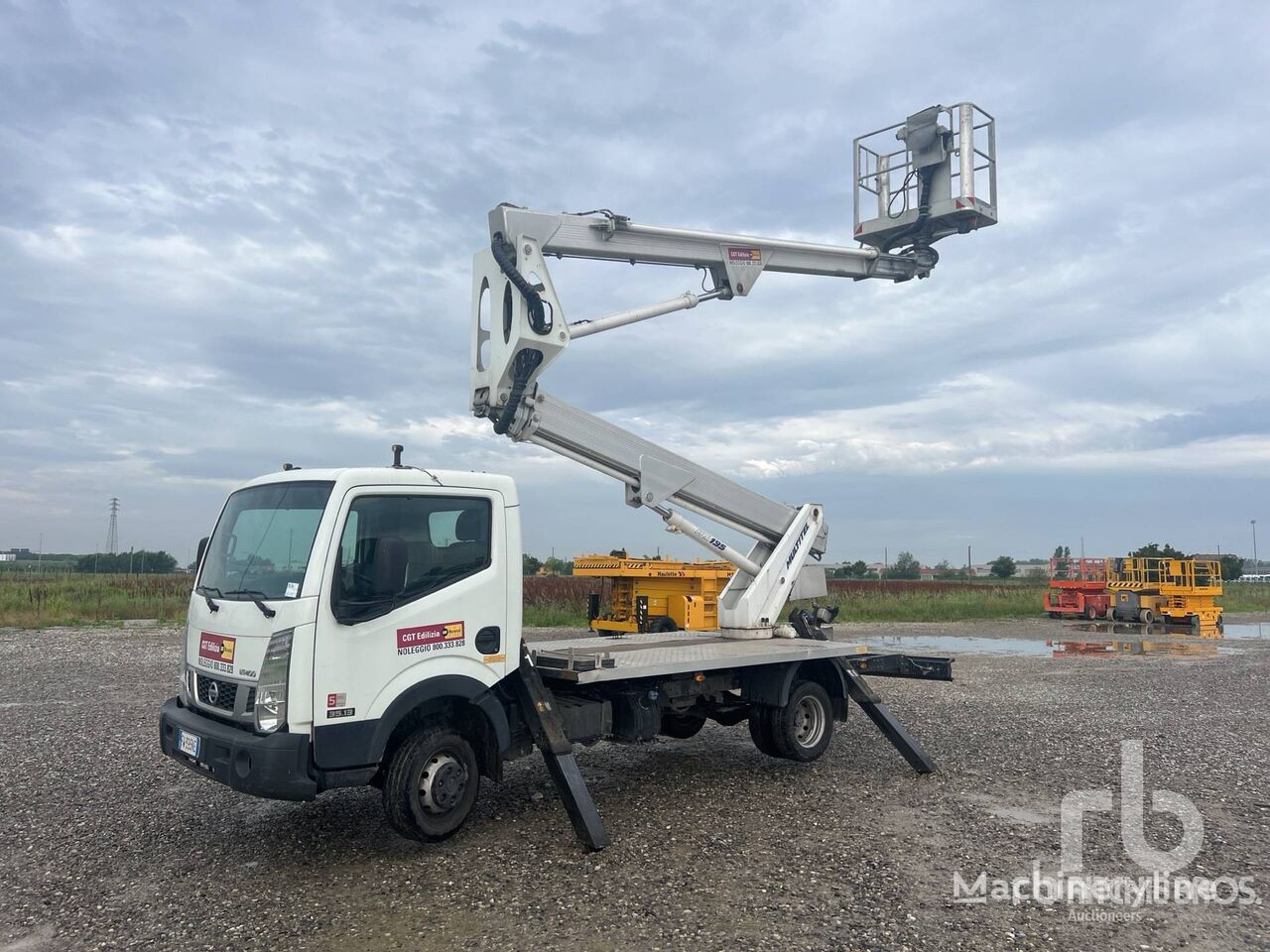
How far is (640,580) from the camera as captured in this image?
54.2ft

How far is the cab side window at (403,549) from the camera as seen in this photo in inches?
223

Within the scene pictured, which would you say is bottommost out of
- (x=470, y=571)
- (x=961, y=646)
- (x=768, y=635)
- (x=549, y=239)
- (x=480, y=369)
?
(x=961, y=646)

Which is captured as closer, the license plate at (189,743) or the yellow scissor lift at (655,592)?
the license plate at (189,743)

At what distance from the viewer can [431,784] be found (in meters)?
5.93

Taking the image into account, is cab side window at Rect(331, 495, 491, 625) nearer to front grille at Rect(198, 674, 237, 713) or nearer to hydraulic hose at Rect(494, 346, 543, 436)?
front grille at Rect(198, 674, 237, 713)

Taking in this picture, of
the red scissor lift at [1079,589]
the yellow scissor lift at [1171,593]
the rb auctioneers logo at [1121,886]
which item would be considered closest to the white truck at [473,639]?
the rb auctioneers logo at [1121,886]

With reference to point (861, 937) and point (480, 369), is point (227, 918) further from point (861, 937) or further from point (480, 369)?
point (480, 369)

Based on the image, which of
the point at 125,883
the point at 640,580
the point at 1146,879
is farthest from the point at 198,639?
the point at 640,580

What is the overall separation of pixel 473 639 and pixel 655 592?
10.2 m

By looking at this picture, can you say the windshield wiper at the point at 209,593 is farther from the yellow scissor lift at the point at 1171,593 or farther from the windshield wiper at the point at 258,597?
the yellow scissor lift at the point at 1171,593

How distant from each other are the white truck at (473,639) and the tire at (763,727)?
0.01 metres

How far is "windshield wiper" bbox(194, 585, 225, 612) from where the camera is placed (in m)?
5.91

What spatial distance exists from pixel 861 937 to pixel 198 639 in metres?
4.50

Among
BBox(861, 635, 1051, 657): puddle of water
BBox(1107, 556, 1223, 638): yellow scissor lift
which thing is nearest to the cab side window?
BBox(861, 635, 1051, 657): puddle of water
